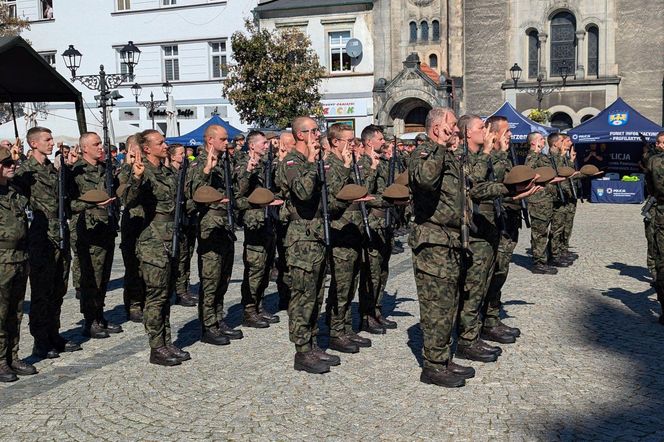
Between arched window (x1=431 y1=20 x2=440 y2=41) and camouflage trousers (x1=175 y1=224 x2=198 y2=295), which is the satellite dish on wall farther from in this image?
camouflage trousers (x1=175 y1=224 x2=198 y2=295)

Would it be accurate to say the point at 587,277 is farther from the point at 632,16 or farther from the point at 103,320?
the point at 632,16

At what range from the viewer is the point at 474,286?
7293mm

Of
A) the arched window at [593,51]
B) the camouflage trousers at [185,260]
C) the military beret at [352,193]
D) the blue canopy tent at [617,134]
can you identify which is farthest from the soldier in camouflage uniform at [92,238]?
the arched window at [593,51]

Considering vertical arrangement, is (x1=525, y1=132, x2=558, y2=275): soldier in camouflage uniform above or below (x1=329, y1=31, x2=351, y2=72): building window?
below

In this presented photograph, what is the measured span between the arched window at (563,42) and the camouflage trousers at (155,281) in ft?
103

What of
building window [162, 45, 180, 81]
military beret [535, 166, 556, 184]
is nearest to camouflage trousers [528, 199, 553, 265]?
military beret [535, 166, 556, 184]

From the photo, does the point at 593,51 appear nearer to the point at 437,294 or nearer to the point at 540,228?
the point at 540,228

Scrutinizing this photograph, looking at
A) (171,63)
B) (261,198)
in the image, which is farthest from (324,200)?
(171,63)

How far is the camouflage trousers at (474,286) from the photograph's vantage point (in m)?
7.25

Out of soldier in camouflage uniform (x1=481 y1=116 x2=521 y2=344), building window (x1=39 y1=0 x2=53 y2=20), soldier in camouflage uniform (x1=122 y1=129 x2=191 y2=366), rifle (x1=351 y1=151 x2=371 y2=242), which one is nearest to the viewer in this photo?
soldier in camouflage uniform (x1=122 y1=129 x2=191 y2=366)

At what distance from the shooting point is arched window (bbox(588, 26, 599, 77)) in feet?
115

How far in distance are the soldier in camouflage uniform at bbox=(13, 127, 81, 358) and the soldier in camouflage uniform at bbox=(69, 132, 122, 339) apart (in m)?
0.62

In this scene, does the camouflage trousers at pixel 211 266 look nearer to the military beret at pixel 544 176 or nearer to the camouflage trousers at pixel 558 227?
the military beret at pixel 544 176

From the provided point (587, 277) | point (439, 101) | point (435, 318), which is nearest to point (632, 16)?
point (439, 101)
